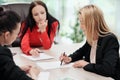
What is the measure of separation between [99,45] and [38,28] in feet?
2.93

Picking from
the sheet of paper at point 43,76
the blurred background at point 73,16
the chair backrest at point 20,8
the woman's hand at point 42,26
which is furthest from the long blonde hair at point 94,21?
the blurred background at point 73,16

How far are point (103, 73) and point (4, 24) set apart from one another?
30.8 inches

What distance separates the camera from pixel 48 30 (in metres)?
2.62

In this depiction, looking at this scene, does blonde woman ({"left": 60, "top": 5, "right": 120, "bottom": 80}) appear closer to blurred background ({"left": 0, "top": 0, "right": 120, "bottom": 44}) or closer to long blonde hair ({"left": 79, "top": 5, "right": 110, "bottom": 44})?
long blonde hair ({"left": 79, "top": 5, "right": 110, "bottom": 44})

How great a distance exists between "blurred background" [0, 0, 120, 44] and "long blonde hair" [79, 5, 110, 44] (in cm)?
225

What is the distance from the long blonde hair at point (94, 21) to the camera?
1.84 m

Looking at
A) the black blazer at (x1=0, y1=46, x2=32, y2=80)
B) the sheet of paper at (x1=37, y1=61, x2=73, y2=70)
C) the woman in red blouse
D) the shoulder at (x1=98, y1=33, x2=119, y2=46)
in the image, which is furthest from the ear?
the woman in red blouse

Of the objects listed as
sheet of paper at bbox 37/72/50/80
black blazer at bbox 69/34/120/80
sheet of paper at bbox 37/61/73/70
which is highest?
black blazer at bbox 69/34/120/80

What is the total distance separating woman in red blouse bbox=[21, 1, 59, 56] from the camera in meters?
2.46

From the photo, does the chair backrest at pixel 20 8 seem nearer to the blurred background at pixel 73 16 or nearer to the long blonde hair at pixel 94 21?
the blurred background at pixel 73 16

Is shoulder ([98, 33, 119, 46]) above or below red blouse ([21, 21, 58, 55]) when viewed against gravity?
above

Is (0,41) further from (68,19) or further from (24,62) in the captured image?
(68,19)

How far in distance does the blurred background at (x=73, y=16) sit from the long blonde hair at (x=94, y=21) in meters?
2.25

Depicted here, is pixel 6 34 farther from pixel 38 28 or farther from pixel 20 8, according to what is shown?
pixel 20 8
